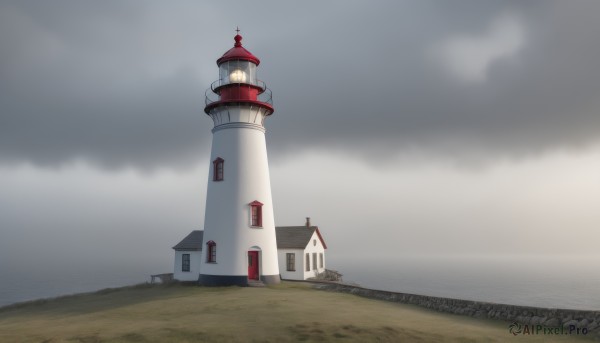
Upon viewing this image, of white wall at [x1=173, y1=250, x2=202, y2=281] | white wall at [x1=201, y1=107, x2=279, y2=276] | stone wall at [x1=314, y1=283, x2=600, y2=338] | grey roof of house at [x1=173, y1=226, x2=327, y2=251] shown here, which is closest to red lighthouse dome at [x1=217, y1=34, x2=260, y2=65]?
white wall at [x1=201, y1=107, x2=279, y2=276]

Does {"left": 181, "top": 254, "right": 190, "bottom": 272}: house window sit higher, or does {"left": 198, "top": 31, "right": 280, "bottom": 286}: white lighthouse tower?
{"left": 198, "top": 31, "right": 280, "bottom": 286}: white lighthouse tower

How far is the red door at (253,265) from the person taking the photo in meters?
32.3

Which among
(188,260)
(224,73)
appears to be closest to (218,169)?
(224,73)

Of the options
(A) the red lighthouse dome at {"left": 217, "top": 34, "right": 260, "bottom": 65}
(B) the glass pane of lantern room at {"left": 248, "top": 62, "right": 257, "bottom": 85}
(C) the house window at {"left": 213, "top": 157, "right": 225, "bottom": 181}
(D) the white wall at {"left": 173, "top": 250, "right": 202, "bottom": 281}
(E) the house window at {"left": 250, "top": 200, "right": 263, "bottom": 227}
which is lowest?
(D) the white wall at {"left": 173, "top": 250, "right": 202, "bottom": 281}

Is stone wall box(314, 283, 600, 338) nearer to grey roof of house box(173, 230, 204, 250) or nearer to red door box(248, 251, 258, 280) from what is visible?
red door box(248, 251, 258, 280)

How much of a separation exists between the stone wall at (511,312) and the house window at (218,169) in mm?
12988

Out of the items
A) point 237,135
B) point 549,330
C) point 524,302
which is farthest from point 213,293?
point 524,302

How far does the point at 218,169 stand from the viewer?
110ft

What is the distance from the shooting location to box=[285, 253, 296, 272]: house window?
133 ft

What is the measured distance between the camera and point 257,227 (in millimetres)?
32531

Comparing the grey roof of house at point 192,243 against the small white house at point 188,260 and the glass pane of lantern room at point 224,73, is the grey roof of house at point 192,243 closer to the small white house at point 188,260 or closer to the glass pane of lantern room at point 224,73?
the small white house at point 188,260

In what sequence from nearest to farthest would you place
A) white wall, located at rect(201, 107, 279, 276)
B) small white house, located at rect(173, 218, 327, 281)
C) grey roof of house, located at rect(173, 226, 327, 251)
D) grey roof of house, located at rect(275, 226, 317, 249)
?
white wall, located at rect(201, 107, 279, 276) < small white house, located at rect(173, 218, 327, 281) < grey roof of house, located at rect(173, 226, 327, 251) < grey roof of house, located at rect(275, 226, 317, 249)

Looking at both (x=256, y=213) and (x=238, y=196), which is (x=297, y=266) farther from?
(x=238, y=196)

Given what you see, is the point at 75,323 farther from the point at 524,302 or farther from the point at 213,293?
the point at 524,302
